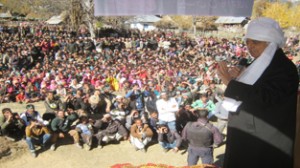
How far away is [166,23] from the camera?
4534cm

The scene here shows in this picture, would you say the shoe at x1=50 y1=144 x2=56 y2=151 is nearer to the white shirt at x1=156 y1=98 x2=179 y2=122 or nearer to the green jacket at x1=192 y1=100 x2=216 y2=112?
the white shirt at x1=156 y1=98 x2=179 y2=122

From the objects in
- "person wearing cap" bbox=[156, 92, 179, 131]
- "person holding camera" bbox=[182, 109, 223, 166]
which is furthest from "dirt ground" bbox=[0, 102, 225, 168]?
"person holding camera" bbox=[182, 109, 223, 166]

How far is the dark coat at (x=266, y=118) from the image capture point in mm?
1352

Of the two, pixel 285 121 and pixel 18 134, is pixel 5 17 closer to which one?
pixel 18 134

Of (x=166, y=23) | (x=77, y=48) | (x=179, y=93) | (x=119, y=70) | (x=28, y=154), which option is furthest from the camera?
(x=166, y=23)

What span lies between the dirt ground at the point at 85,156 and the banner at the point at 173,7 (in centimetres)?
403

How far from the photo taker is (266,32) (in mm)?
1486

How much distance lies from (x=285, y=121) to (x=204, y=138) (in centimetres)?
407

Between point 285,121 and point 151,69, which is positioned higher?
point 285,121

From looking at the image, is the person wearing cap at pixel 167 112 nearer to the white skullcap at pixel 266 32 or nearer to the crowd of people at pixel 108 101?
the crowd of people at pixel 108 101

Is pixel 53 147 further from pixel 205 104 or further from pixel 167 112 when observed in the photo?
pixel 205 104

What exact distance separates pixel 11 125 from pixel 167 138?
347 centimetres

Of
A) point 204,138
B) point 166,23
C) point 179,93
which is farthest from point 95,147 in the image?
point 166,23

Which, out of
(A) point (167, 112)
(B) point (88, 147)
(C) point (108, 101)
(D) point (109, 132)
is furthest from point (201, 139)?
(C) point (108, 101)
